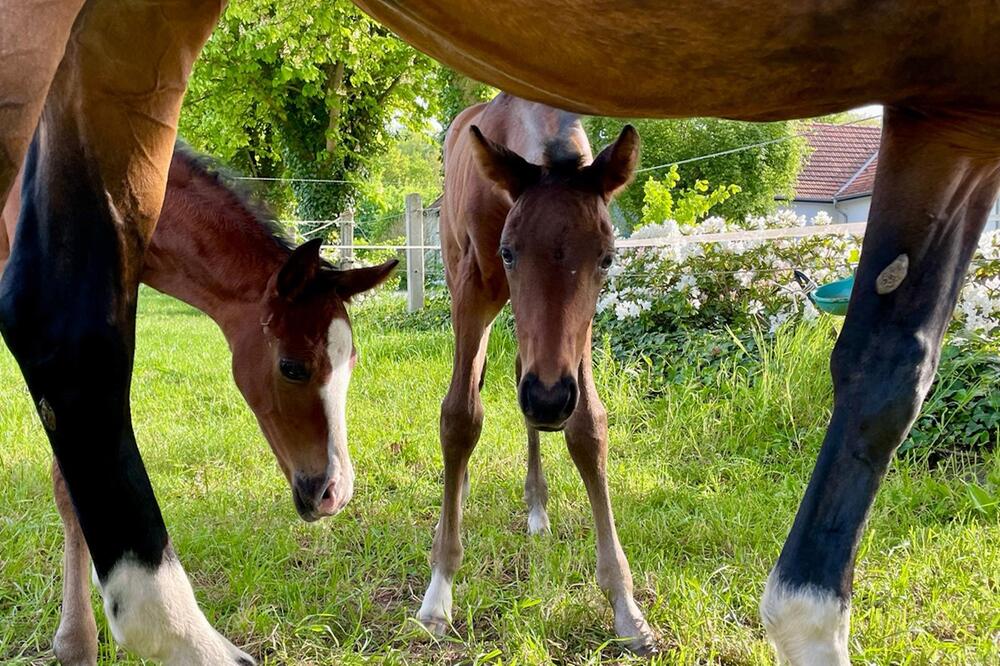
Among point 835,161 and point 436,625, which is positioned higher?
point 835,161

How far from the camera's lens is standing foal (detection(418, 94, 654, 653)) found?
2.31 meters

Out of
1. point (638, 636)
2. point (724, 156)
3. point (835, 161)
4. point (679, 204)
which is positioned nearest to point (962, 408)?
point (638, 636)

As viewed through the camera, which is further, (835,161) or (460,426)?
(835,161)

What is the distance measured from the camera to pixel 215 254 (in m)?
3.05

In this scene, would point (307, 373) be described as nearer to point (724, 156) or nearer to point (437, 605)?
point (437, 605)

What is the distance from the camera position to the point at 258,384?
114 inches

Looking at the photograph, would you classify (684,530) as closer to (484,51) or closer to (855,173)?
(484,51)

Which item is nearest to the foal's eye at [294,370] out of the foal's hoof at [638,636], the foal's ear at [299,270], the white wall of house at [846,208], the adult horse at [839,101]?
the foal's ear at [299,270]

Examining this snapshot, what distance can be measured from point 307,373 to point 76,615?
3.33ft

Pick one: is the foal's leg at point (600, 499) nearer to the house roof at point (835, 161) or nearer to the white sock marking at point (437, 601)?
the white sock marking at point (437, 601)

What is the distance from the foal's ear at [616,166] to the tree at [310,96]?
513 inches

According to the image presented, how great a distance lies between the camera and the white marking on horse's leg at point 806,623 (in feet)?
5.18

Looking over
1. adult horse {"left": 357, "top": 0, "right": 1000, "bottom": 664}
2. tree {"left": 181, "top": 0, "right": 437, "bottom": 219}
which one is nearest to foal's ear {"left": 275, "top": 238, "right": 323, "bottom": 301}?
adult horse {"left": 357, "top": 0, "right": 1000, "bottom": 664}

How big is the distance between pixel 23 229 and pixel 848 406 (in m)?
1.80
